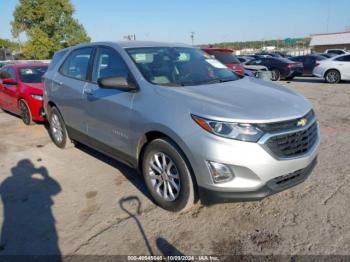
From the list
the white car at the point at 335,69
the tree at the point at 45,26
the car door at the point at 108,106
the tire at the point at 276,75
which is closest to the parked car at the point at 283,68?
the tire at the point at 276,75

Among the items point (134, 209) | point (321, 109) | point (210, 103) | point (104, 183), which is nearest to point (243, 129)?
point (210, 103)

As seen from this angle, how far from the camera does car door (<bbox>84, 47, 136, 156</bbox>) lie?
3768 millimetres

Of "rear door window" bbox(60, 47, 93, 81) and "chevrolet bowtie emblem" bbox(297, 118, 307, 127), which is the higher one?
"rear door window" bbox(60, 47, 93, 81)

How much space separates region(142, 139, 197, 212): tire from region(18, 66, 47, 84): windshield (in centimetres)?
540

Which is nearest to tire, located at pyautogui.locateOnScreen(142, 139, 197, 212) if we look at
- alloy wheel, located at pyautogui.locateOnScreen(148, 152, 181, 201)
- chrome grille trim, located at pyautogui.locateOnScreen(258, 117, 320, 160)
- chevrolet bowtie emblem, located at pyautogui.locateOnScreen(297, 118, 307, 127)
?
alloy wheel, located at pyautogui.locateOnScreen(148, 152, 181, 201)

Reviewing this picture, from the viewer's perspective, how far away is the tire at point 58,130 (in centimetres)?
546

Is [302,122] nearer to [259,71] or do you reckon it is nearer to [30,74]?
[30,74]

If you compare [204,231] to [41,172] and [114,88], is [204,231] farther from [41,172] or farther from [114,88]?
[41,172]

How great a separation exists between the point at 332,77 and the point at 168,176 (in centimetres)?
1481

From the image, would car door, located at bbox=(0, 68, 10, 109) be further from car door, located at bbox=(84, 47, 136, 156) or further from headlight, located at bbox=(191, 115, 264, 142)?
headlight, located at bbox=(191, 115, 264, 142)

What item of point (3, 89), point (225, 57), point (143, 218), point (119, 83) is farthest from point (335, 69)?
point (143, 218)

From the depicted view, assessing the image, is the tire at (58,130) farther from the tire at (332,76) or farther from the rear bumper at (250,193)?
the tire at (332,76)

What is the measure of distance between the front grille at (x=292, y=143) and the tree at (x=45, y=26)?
190 ft

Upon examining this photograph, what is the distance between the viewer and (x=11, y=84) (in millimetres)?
7887
